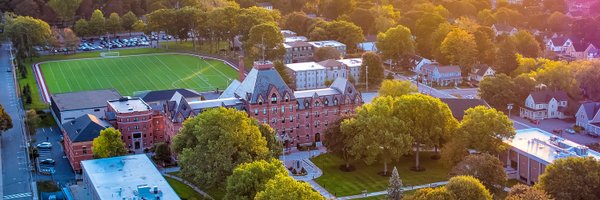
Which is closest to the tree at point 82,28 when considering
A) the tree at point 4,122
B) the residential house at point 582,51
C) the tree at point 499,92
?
the tree at point 4,122

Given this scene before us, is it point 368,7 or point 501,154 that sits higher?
point 368,7

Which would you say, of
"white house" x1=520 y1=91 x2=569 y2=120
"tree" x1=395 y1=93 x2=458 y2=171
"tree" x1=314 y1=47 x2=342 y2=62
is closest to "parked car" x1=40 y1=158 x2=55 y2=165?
"tree" x1=395 y1=93 x2=458 y2=171

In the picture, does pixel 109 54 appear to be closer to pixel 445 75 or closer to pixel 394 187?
pixel 445 75

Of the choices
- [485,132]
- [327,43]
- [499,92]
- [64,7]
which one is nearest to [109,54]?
[64,7]

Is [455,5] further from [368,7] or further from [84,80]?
[84,80]

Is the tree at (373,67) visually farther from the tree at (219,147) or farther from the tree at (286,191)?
the tree at (286,191)

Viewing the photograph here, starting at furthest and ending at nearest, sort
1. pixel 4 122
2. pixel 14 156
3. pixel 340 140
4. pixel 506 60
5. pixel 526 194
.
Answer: pixel 506 60
pixel 4 122
pixel 14 156
pixel 340 140
pixel 526 194

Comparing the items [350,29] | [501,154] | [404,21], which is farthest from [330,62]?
[501,154]
